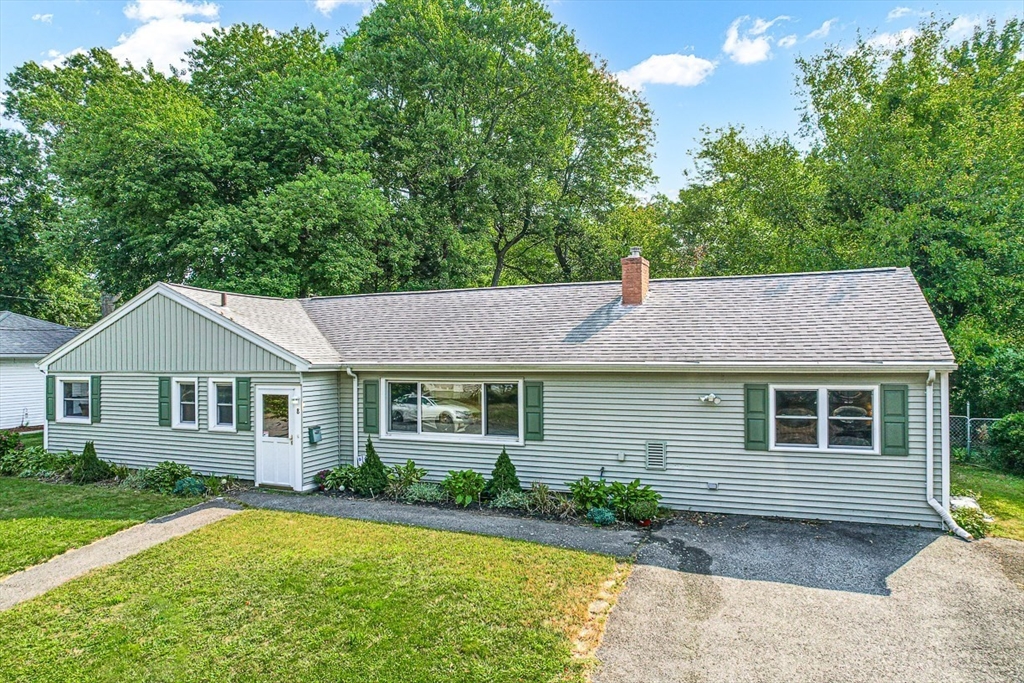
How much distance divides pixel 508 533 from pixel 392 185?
18.9 metres

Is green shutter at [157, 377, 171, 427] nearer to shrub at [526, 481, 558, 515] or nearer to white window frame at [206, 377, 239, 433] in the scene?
white window frame at [206, 377, 239, 433]

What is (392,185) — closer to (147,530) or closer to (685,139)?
(685,139)

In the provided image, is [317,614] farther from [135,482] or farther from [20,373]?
[20,373]

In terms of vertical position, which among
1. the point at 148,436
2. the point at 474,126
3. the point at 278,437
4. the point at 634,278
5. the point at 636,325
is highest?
the point at 474,126

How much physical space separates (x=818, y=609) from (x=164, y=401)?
43.2ft

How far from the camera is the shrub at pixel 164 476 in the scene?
11156 mm

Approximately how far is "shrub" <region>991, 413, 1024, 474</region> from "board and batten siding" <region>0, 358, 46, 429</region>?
94.4 ft

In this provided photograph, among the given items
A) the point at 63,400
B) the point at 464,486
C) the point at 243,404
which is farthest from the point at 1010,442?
the point at 63,400

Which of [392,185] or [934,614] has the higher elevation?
[392,185]

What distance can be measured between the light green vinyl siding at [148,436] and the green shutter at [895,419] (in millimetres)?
10678

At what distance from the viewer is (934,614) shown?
5.81 m

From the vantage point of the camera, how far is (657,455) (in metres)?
9.73

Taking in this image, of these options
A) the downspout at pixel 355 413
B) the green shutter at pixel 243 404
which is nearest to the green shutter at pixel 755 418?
the downspout at pixel 355 413

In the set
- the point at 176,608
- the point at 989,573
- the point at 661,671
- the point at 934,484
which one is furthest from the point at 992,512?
the point at 176,608
